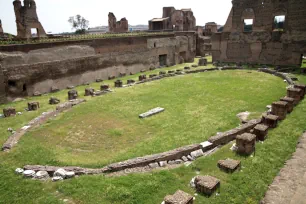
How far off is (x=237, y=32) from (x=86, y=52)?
14.6m

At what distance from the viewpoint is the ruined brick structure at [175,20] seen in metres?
34.7

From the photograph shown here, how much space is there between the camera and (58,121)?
1005cm

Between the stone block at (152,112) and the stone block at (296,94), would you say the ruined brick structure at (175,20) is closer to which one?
the stone block at (152,112)

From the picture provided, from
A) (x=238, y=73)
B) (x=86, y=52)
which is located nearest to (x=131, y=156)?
(x=86, y=52)

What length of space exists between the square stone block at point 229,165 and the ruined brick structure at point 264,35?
17845mm

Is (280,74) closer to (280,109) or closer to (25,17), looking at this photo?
(280,109)

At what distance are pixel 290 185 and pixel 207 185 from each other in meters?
1.77

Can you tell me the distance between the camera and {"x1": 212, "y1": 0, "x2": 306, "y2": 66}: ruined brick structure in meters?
19.5

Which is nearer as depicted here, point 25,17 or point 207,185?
point 207,185

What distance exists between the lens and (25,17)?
21422 millimetres

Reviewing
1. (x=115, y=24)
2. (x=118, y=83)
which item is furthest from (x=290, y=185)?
(x=115, y=24)

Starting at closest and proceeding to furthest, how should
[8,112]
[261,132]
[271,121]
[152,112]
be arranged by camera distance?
1. [261,132]
2. [271,121]
3. [152,112]
4. [8,112]

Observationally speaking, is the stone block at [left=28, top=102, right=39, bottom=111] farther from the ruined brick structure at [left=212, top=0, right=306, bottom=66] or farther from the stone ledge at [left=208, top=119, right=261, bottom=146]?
the ruined brick structure at [left=212, top=0, right=306, bottom=66]

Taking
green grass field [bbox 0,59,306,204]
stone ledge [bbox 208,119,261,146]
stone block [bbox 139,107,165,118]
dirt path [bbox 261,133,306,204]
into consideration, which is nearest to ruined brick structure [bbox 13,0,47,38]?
green grass field [bbox 0,59,306,204]
